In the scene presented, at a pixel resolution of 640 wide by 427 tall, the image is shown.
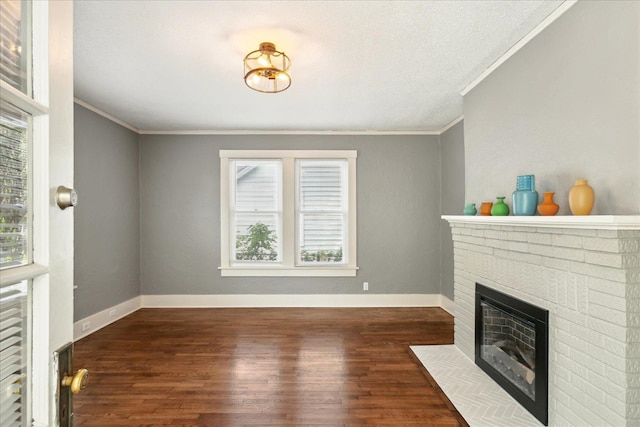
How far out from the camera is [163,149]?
512 cm

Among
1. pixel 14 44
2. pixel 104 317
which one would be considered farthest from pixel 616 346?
pixel 104 317

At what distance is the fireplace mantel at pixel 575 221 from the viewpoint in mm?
1570

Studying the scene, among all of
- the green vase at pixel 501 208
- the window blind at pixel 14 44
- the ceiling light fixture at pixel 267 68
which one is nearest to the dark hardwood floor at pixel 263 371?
the green vase at pixel 501 208

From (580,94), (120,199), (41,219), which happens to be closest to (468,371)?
(580,94)

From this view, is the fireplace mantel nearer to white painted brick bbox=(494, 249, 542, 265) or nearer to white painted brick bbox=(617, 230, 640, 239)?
white painted brick bbox=(617, 230, 640, 239)

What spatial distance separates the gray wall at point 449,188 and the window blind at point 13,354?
4.47 metres

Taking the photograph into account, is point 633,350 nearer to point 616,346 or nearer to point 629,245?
point 616,346

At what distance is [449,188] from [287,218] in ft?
7.79

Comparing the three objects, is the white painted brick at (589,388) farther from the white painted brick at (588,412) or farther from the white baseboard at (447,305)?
the white baseboard at (447,305)

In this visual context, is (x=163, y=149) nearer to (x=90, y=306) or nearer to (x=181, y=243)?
(x=181, y=243)

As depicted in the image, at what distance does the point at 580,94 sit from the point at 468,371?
2270 mm

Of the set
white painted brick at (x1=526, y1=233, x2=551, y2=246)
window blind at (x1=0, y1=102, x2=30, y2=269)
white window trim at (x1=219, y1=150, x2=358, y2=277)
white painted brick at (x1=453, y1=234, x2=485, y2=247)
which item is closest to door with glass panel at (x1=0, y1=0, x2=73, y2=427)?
window blind at (x1=0, y1=102, x2=30, y2=269)

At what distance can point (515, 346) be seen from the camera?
2.51m

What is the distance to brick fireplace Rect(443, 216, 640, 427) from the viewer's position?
1.62 metres
